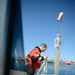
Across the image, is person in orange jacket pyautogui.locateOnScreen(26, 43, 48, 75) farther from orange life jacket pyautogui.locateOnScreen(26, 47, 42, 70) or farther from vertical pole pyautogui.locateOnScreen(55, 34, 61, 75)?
vertical pole pyautogui.locateOnScreen(55, 34, 61, 75)

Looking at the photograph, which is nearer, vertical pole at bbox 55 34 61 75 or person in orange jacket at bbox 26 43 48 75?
person in orange jacket at bbox 26 43 48 75

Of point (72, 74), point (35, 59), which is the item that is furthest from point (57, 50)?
point (72, 74)

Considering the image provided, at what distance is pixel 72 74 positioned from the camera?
10188 mm

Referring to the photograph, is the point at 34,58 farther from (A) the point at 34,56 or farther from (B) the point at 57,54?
(B) the point at 57,54

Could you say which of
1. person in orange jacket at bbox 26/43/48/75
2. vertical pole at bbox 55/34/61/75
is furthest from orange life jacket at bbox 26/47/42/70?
vertical pole at bbox 55/34/61/75

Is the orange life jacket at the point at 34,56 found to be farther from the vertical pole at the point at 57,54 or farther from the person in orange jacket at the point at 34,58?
the vertical pole at the point at 57,54

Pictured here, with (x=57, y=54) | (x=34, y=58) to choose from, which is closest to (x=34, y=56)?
(x=34, y=58)

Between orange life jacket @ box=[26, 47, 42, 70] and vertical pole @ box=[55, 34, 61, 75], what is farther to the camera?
vertical pole @ box=[55, 34, 61, 75]

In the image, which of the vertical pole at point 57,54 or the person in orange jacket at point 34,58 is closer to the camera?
the person in orange jacket at point 34,58

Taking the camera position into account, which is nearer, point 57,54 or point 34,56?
point 34,56

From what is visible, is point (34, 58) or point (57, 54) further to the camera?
point (57, 54)

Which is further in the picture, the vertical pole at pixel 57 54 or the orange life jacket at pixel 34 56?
the vertical pole at pixel 57 54

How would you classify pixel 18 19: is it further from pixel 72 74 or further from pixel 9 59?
pixel 72 74

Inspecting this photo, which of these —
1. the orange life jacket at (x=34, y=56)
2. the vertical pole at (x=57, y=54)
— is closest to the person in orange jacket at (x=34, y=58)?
the orange life jacket at (x=34, y=56)
